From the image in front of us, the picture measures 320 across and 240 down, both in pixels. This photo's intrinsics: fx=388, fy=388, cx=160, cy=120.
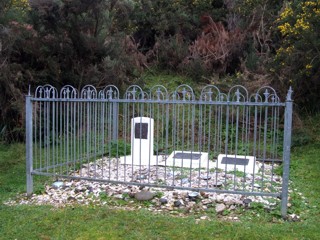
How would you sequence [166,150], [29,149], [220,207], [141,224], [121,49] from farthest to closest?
[121,49], [29,149], [166,150], [220,207], [141,224]

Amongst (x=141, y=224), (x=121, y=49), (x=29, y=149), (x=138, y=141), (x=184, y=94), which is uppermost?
(x=121, y=49)

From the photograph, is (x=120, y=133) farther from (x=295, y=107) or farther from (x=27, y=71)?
(x=295, y=107)

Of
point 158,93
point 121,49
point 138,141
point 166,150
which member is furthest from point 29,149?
point 121,49

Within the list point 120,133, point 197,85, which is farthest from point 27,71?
point 197,85

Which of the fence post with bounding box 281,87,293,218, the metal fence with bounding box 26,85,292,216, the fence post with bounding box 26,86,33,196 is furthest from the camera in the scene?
the fence post with bounding box 26,86,33,196

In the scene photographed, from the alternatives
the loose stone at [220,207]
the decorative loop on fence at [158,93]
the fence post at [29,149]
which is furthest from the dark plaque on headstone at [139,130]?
the loose stone at [220,207]

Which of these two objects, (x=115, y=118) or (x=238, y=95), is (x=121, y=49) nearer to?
(x=115, y=118)

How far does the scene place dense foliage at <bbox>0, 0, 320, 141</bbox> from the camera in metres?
10.5

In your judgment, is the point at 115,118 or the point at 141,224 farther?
the point at 115,118

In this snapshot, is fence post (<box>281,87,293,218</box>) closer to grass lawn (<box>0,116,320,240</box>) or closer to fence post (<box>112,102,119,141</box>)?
grass lawn (<box>0,116,320,240</box>)

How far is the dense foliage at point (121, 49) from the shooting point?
10461 millimetres

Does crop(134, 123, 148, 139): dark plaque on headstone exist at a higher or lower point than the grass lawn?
higher

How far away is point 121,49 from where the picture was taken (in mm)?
12469

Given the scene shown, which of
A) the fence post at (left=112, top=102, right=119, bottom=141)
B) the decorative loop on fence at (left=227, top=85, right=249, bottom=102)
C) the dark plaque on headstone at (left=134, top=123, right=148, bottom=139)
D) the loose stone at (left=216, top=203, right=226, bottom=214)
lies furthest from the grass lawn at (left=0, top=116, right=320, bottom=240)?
the dark plaque on headstone at (left=134, top=123, right=148, bottom=139)
